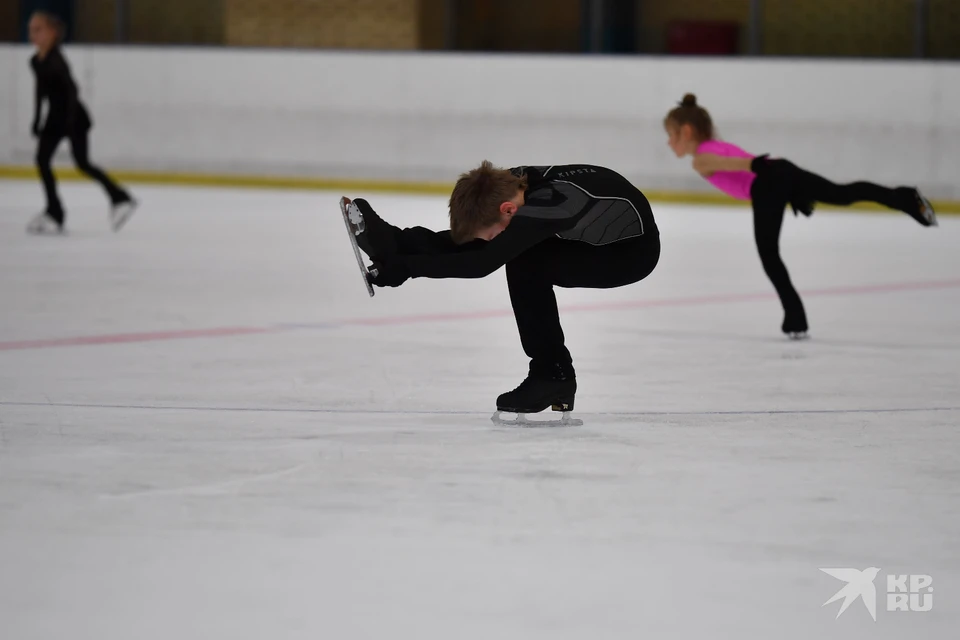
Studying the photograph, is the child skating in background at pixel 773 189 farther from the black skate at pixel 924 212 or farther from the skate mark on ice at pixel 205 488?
the skate mark on ice at pixel 205 488

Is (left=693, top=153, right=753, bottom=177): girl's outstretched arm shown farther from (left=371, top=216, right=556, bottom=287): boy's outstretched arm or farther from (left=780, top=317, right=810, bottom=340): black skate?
(left=371, top=216, right=556, bottom=287): boy's outstretched arm

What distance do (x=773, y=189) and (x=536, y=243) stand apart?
8.67ft

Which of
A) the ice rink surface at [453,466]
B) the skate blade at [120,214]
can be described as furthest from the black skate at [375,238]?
the skate blade at [120,214]

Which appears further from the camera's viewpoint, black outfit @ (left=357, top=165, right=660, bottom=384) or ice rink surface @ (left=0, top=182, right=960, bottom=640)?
black outfit @ (left=357, top=165, right=660, bottom=384)

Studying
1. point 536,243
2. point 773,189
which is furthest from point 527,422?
point 773,189

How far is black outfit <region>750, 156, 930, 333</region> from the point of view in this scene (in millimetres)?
6816

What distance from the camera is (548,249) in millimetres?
4699

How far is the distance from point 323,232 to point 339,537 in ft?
28.5

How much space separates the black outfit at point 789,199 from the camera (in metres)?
6.82

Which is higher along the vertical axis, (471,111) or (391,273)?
(391,273)

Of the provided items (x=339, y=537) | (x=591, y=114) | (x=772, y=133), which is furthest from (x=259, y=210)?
(x=339, y=537)

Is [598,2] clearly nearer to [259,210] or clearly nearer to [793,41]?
[793,41]

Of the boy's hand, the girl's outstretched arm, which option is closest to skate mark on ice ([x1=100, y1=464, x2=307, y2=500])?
the boy's hand

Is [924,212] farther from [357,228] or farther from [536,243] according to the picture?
[357,228]
